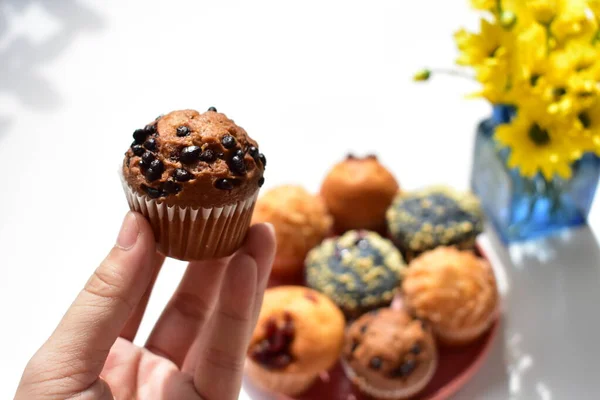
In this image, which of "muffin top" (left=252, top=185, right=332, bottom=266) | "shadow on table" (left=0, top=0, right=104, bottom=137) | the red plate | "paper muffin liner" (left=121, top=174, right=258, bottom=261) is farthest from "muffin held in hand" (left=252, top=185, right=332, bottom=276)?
"shadow on table" (left=0, top=0, right=104, bottom=137)

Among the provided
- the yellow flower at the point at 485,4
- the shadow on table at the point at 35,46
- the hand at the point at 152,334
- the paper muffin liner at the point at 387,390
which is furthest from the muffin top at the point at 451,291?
the shadow on table at the point at 35,46

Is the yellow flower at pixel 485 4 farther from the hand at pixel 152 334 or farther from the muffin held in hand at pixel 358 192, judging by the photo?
the hand at pixel 152 334

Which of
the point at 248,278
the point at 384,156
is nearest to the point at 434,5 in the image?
the point at 384,156

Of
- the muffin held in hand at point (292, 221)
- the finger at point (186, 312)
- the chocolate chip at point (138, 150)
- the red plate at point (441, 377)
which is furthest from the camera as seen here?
the muffin held in hand at point (292, 221)

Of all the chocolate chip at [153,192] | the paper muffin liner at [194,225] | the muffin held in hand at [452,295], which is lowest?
the muffin held in hand at [452,295]

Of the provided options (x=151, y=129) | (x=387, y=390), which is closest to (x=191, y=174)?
(x=151, y=129)

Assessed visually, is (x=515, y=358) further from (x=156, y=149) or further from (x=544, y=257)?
(x=156, y=149)
